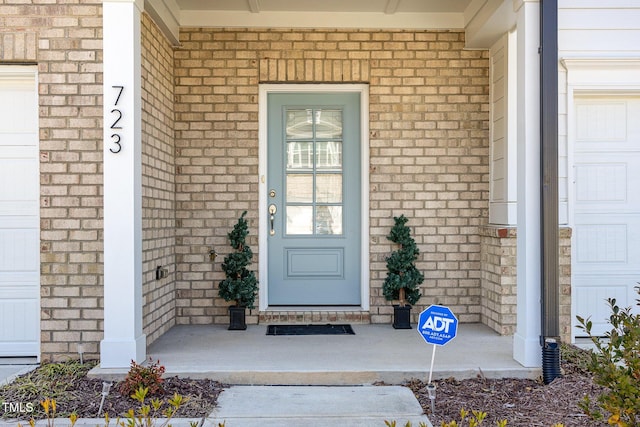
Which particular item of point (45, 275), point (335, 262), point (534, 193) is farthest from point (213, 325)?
point (534, 193)

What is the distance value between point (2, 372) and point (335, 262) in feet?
9.93

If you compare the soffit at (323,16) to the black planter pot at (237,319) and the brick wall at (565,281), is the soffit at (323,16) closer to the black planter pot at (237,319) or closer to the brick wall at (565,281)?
the brick wall at (565,281)

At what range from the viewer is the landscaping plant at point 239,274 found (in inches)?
207

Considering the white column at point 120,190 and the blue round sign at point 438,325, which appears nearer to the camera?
the blue round sign at point 438,325

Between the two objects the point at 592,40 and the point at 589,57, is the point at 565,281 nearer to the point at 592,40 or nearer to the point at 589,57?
the point at 589,57

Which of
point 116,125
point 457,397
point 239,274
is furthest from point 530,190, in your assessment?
point 116,125

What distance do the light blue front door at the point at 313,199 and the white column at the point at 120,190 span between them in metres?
1.81

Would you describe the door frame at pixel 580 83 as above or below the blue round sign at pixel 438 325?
above

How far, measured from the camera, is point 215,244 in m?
5.64

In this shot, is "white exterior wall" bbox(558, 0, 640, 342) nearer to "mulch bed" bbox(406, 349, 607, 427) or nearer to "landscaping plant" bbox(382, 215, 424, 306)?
"landscaping plant" bbox(382, 215, 424, 306)

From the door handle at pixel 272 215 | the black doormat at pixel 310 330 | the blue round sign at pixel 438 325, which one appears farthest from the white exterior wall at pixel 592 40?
the door handle at pixel 272 215

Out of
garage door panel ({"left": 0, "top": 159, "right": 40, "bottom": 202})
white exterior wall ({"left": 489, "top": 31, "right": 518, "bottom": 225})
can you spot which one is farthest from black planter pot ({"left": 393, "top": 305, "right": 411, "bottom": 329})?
garage door panel ({"left": 0, "top": 159, "right": 40, "bottom": 202})

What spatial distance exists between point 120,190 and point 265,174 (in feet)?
6.01

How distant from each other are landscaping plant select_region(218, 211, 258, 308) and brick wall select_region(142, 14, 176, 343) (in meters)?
0.56
